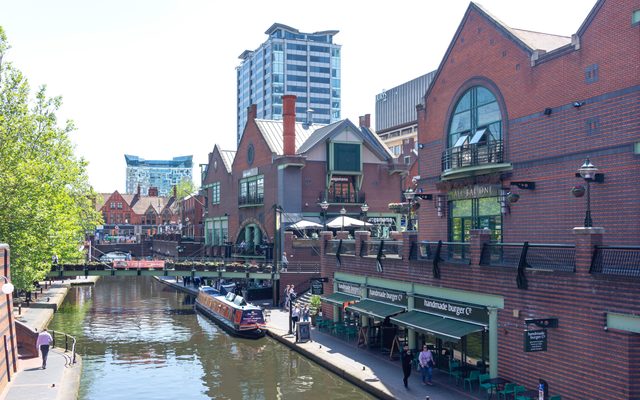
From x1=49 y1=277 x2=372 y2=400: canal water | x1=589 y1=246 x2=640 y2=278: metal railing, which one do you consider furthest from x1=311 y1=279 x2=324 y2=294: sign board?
x1=589 y1=246 x2=640 y2=278: metal railing

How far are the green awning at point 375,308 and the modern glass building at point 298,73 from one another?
137731mm

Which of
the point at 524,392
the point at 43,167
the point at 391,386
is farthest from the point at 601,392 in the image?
the point at 43,167

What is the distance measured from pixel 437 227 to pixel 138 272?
27.2m

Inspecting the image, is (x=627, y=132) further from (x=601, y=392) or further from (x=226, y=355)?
(x=226, y=355)

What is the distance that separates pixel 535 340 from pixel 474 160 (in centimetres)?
1183

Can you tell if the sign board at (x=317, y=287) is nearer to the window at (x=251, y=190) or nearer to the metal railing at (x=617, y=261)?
the metal railing at (x=617, y=261)

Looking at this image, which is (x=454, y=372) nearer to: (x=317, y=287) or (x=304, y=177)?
(x=317, y=287)

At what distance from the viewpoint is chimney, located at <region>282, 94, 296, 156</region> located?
5547 cm

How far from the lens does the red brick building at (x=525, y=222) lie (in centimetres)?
1836

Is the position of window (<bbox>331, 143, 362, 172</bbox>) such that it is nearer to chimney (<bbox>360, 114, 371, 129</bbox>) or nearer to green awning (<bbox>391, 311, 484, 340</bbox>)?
chimney (<bbox>360, 114, 371, 129</bbox>)

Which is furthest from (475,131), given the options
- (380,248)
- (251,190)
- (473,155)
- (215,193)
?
(215,193)

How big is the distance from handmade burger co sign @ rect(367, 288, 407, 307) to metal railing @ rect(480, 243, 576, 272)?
650cm

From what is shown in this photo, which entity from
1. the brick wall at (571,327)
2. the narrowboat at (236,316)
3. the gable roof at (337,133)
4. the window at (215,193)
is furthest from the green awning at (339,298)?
the window at (215,193)

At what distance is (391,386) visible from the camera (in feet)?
75.8
